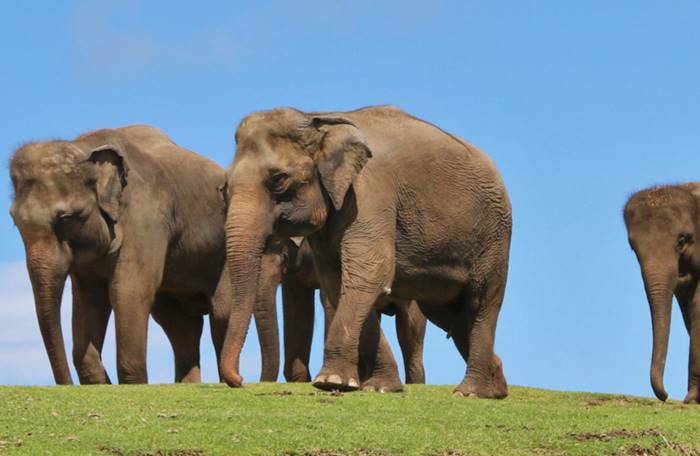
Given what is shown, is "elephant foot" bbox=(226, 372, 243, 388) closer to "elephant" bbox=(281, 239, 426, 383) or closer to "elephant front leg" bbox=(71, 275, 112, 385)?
"elephant front leg" bbox=(71, 275, 112, 385)

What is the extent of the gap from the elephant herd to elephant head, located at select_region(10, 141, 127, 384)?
21mm

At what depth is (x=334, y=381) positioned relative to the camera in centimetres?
1571

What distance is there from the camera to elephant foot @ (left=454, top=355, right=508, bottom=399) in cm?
1725

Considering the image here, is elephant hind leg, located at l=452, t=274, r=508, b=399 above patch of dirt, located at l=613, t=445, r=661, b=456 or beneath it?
above

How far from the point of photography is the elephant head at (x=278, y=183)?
15.6 metres

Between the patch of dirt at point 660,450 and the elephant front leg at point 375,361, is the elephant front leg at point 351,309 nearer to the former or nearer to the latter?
the elephant front leg at point 375,361

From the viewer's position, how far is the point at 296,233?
16094mm

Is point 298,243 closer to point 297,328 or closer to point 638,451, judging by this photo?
point 297,328

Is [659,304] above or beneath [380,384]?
above

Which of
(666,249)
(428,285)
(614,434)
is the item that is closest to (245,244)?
(428,285)

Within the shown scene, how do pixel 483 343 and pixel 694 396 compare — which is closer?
pixel 483 343

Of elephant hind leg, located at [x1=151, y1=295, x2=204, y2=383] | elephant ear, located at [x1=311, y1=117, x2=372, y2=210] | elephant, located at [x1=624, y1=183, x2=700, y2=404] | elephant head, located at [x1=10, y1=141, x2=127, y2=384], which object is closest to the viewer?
elephant ear, located at [x1=311, y1=117, x2=372, y2=210]

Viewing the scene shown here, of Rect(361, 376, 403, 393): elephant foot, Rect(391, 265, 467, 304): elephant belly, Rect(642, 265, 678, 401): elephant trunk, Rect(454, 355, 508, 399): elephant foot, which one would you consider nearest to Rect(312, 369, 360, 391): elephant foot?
Rect(361, 376, 403, 393): elephant foot

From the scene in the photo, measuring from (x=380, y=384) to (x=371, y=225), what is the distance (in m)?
1.65
